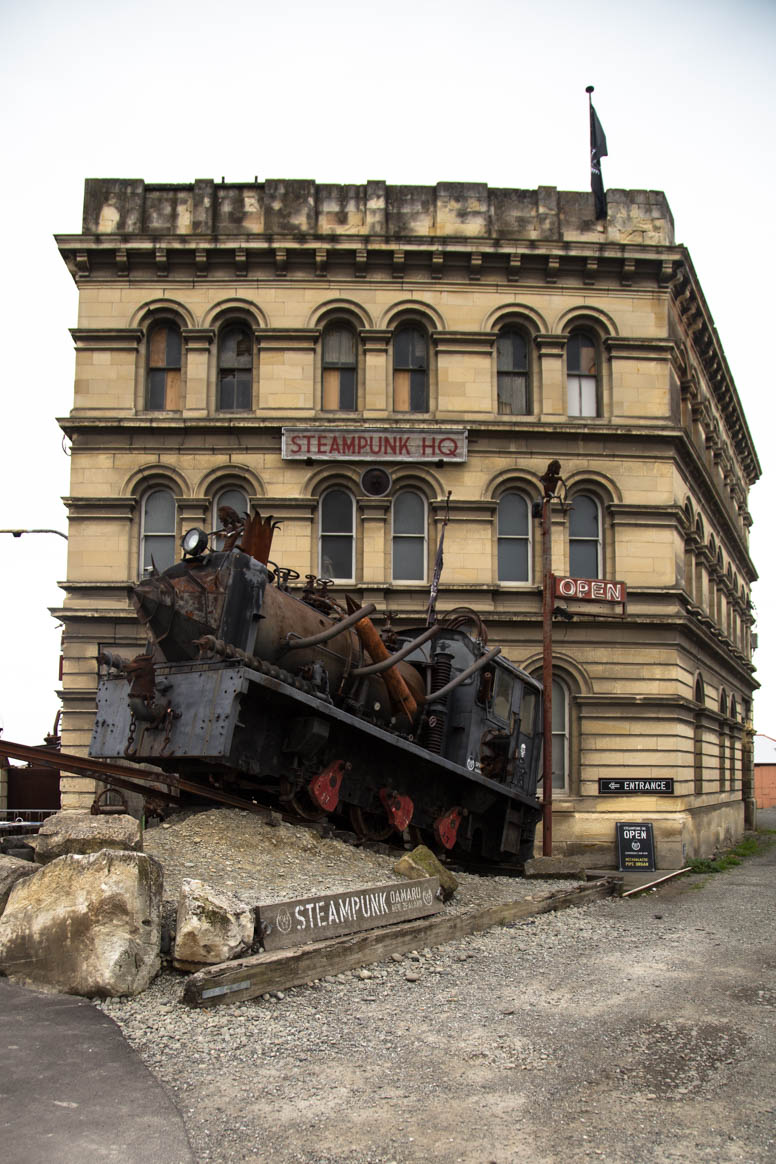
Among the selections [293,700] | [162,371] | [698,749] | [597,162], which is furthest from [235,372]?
[698,749]

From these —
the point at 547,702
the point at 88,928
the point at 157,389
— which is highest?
the point at 157,389

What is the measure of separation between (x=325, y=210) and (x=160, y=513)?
691 centimetres

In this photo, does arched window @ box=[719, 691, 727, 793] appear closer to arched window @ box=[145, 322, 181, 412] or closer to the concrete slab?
arched window @ box=[145, 322, 181, 412]

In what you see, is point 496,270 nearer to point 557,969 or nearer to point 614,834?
point 614,834

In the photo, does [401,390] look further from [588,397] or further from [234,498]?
[234,498]

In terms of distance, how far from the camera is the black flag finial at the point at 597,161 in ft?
69.1

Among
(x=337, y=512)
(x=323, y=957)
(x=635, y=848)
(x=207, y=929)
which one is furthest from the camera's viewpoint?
(x=337, y=512)

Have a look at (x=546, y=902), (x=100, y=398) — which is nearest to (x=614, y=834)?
(x=546, y=902)

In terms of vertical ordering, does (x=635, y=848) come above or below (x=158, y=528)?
below

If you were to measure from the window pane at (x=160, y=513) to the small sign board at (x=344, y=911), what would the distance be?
12150mm

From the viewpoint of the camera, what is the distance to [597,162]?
21.3 meters

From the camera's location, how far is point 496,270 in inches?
822

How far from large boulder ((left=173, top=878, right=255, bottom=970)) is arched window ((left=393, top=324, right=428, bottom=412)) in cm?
1497

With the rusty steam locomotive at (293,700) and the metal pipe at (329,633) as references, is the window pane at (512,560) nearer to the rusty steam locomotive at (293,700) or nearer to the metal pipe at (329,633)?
the rusty steam locomotive at (293,700)
